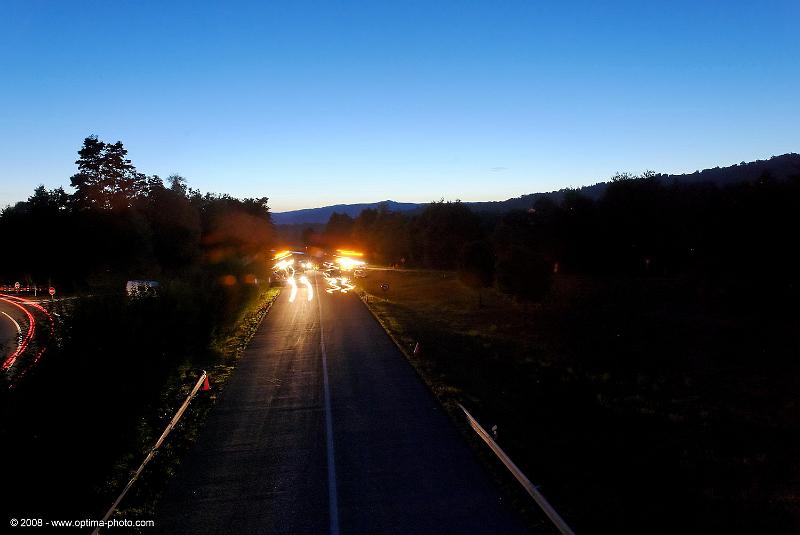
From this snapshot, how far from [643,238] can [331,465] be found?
39422 millimetres

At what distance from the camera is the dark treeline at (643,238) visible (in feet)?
86.2

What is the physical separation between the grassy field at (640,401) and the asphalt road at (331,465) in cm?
104

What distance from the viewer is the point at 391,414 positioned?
44.8 feet

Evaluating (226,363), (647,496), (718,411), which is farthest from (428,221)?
(647,496)

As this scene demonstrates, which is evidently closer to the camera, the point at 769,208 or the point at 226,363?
the point at 226,363

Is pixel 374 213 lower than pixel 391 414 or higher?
higher

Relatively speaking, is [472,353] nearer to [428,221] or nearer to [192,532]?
[192,532]

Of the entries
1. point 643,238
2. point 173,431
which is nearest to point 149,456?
point 173,431

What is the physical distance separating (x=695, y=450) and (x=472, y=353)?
1189cm

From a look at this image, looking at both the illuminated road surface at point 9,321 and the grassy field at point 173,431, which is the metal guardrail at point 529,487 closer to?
the grassy field at point 173,431

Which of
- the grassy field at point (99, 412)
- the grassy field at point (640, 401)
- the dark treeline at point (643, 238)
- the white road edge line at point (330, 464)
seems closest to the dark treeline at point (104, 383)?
the grassy field at point (99, 412)

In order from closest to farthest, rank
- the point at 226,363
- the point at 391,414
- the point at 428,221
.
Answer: the point at 391,414, the point at 226,363, the point at 428,221

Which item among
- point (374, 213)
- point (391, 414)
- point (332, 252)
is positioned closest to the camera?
point (391, 414)

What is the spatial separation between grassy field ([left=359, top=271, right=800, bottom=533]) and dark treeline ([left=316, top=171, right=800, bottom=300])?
2.08 metres
